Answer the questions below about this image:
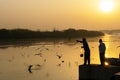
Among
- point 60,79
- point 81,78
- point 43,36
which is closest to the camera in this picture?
point 81,78

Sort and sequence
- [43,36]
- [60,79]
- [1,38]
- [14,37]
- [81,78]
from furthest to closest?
1. [43,36]
2. [14,37]
3. [1,38]
4. [60,79]
5. [81,78]

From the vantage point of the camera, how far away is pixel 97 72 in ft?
82.6

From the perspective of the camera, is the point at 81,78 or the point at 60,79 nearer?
the point at 81,78

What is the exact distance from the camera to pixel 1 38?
145750mm

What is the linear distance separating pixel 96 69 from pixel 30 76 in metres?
11.4

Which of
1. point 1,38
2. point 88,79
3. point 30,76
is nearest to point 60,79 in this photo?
point 30,76

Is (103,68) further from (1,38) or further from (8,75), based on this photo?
(1,38)

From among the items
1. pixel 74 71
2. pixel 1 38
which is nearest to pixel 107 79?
pixel 74 71

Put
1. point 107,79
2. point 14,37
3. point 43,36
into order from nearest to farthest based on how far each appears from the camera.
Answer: point 107,79, point 14,37, point 43,36

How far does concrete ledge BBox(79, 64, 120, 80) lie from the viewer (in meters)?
24.3

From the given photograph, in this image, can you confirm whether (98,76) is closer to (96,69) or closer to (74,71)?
(96,69)

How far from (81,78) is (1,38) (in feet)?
399

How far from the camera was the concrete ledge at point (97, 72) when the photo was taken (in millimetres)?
24281

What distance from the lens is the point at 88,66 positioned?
2580 cm
